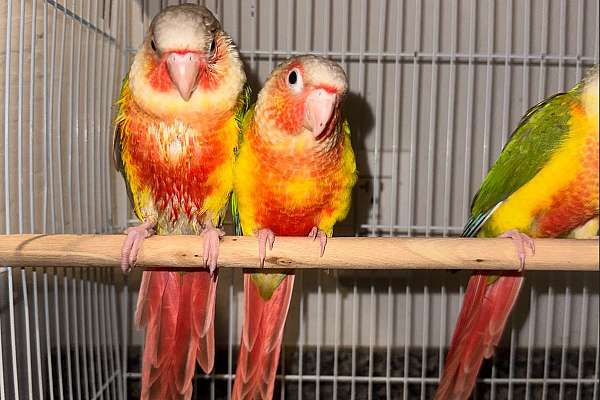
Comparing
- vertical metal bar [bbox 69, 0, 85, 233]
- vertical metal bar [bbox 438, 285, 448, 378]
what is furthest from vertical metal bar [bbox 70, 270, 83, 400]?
vertical metal bar [bbox 438, 285, 448, 378]

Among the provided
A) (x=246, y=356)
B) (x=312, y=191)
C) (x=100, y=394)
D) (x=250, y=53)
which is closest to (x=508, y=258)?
(x=312, y=191)

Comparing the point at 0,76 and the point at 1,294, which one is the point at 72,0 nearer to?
the point at 0,76

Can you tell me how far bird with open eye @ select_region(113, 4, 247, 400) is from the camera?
3.10 ft

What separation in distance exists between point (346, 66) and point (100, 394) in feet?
3.54

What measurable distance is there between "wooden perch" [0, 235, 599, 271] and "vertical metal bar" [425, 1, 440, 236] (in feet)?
1.77

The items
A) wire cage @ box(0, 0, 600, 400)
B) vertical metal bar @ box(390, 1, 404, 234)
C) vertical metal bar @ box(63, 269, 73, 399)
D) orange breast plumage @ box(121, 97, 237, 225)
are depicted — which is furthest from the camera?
vertical metal bar @ box(390, 1, 404, 234)

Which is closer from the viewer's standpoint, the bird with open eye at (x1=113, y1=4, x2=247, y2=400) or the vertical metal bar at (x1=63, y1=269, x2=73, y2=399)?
the bird with open eye at (x1=113, y1=4, x2=247, y2=400)

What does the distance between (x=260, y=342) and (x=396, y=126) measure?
0.68 metres

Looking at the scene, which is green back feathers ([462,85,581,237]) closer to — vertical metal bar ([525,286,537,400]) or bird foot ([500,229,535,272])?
bird foot ([500,229,535,272])

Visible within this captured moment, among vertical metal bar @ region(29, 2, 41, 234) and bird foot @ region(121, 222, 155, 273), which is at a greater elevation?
vertical metal bar @ region(29, 2, 41, 234)

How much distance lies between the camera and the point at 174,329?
107 centimetres

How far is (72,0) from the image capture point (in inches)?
45.4

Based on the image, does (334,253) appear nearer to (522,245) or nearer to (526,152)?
(522,245)

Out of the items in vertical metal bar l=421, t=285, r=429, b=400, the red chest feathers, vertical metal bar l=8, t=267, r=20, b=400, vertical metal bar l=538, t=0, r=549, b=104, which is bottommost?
vertical metal bar l=421, t=285, r=429, b=400
